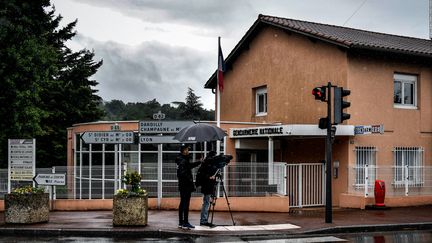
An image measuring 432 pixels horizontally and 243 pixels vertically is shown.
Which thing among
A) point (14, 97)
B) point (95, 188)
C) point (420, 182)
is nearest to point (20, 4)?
point (14, 97)

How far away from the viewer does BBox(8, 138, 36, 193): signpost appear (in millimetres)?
16219

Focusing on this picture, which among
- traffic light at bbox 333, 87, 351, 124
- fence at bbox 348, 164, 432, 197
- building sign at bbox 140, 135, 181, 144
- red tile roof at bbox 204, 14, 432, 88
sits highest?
red tile roof at bbox 204, 14, 432, 88

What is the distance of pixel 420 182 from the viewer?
2058 centimetres

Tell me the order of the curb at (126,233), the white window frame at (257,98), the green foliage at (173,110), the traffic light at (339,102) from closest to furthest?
the curb at (126,233) → the traffic light at (339,102) → the white window frame at (257,98) → the green foliage at (173,110)

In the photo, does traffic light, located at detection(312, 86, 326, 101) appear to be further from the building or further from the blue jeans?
the blue jeans

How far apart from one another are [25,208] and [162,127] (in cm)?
440

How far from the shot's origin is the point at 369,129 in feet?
57.9

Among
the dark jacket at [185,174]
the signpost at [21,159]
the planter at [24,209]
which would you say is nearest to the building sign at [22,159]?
the signpost at [21,159]

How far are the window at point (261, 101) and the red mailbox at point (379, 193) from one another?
7526 mm

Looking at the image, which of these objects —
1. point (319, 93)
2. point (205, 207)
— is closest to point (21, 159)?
point (205, 207)

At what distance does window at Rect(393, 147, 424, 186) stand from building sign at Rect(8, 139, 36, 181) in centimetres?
1186

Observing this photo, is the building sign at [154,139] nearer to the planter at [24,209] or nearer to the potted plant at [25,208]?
the potted plant at [25,208]

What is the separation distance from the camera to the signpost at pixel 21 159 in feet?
53.2

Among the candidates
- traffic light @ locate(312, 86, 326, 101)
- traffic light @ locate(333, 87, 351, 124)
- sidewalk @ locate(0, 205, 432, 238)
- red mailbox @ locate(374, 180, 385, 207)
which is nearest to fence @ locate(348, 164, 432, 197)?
red mailbox @ locate(374, 180, 385, 207)
